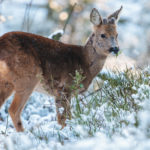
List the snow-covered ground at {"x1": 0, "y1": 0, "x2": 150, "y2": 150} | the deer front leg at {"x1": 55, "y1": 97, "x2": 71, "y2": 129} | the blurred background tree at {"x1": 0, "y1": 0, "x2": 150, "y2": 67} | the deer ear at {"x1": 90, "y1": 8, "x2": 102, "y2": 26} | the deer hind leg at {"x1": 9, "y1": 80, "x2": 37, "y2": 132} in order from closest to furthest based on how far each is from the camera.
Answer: the snow-covered ground at {"x1": 0, "y1": 0, "x2": 150, "y2": 150} < the deer front leg at {"x1": 55, "y1": 97, "x2": 71, "y2": 129} < the deer hind leg at {"x1": 9, "y1": 80, "x2": 37, "y2": 132} < the deer ear at {"x1": 90, "y1": 8, "x2": 102, "y2": 26} < the blurred background tree at {"x1": 0, "y1": 0, "x2": 150, "y2": 67}

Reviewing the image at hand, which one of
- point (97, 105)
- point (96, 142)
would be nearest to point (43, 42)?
point (97, 105)

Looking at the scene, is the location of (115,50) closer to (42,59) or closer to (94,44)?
(94,44)

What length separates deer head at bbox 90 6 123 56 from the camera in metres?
5.71

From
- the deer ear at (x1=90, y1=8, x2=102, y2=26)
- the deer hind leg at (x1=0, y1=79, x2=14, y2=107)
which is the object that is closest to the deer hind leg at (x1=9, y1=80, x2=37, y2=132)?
the deer hind leg at (x1=0, y1=79, x2=14, y2=107)

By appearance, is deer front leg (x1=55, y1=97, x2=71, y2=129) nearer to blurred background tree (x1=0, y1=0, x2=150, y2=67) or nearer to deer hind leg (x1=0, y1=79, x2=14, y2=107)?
deer hind leg (x1=0, y1=79, x2=14, y2=107)

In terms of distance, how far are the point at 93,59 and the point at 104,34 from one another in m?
0.50

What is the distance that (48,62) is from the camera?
5305 mm

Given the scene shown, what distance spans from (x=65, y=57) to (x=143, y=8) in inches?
869

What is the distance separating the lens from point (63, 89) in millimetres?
5188

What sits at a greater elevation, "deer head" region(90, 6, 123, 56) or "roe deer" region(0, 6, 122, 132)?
"deer head" region(90, 6, 123, 56)

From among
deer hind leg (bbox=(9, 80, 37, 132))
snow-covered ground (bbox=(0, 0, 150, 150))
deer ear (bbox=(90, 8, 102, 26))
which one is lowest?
snow-covered ground (bbox=(0, 0, 150, 150))

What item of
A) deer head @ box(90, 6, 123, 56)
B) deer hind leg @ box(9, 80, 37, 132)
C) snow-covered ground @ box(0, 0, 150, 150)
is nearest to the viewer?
snow-covered ground @ box(0, 0, 150, 150)

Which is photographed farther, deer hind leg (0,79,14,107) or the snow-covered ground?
deer hind leg (0,79,14,107)

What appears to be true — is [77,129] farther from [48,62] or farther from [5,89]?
[48,62]
